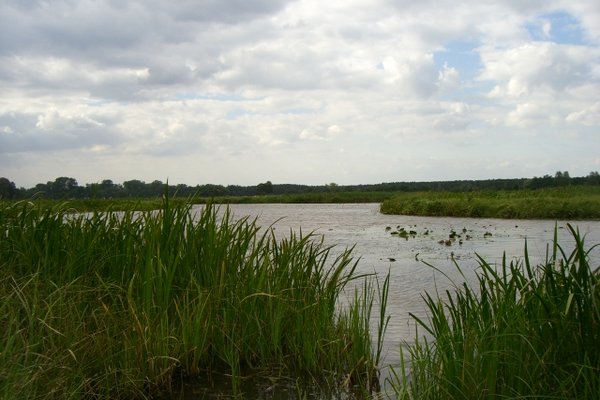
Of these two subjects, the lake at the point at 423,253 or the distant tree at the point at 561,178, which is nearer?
the lake at the point at 423,253

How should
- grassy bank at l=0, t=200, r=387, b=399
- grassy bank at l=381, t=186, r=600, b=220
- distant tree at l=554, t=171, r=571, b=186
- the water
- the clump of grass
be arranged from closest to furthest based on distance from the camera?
the clump of grass → grassy bank at l=0, t=200, r=387, b=399 → the water → grassy bank at l=381, t=186, r=600, b=220 → distant tree at l=554, t=171, r=571, b=186

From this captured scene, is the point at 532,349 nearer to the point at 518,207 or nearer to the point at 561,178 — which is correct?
the point at 518,207

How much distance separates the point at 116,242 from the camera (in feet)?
17.7

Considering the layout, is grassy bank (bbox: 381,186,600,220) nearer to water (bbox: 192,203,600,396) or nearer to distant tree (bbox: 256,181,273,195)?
water (bbox: 192,203,600,396)

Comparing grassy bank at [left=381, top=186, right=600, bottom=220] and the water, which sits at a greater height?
grassy bank at [left=381, top=186, right=600, bottom=220]

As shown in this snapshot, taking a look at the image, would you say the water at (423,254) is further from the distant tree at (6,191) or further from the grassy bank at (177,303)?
the distant tree at (6,191)

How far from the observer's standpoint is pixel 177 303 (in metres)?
5.05

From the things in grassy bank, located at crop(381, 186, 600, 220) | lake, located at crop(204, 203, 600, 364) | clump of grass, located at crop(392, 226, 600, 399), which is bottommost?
lake, located at crop(204, 203, 600, 364)

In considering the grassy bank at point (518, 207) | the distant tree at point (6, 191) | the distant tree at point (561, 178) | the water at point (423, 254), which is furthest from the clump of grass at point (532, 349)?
the distant tree at point (561, 178)

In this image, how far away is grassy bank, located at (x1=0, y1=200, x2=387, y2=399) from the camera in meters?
4.52

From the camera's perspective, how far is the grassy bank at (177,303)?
4.52 meters

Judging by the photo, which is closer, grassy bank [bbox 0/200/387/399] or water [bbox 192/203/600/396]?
grassy bank [bbox 0/200/387/399]

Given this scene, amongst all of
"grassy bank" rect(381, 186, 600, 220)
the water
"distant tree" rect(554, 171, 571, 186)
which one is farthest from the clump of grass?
"distant tree" rect(554, 171, 571, 186)

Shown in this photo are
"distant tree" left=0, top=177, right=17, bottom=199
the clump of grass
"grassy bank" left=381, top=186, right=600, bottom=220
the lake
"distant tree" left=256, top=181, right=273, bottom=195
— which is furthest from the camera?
"distant tree" left=256, top=181, right=273, bottom=195
